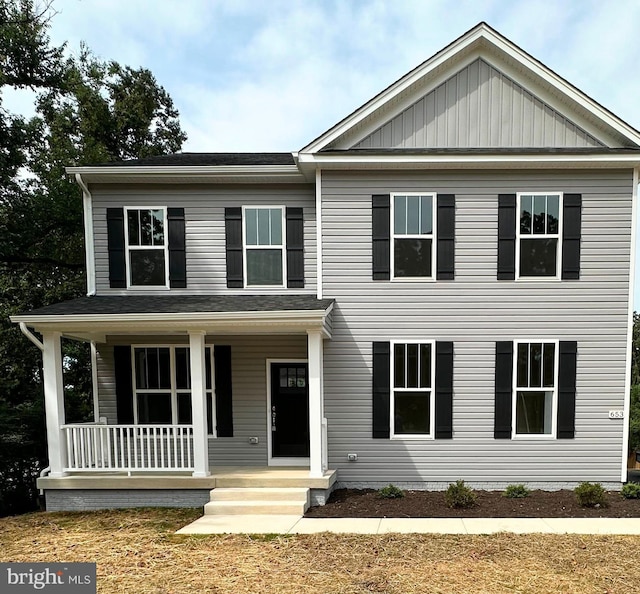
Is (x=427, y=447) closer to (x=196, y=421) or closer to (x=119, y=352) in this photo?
(x=196, y=421)

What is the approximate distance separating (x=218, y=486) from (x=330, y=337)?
10.0ft

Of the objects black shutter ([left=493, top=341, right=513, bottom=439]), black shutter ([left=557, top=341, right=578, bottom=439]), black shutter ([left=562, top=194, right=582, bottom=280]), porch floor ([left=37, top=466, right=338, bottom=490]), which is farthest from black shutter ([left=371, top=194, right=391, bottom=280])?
porch floor ([left=37, top=466, right=338, bottom=490])

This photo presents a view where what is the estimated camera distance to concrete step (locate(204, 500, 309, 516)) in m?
6.29

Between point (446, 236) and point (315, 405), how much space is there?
3.74 meters

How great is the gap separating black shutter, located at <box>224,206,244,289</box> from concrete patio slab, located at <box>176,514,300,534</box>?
3.94 meters

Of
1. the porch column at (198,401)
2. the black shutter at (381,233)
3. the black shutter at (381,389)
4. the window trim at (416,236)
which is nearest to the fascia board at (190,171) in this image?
the black shutter at (381,233)

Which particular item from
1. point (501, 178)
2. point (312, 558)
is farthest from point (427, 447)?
point (501, 178)

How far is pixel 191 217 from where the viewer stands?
26.3ft

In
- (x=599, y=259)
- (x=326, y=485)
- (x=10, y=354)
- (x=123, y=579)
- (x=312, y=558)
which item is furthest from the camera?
(x=10, y=354)

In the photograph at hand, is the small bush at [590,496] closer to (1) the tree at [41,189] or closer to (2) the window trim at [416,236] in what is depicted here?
(2) the window trim at [416,236]

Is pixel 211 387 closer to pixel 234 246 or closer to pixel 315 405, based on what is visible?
pixel 315 405

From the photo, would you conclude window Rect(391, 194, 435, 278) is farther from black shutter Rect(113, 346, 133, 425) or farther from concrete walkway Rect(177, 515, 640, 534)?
black shutter Rect(113, 346, 133, 425)

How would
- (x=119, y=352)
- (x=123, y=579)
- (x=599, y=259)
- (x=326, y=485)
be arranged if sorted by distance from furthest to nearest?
(x=119, y=352)
(x=599, y=259)
(x=326, y=485)
(x=123, y=579)

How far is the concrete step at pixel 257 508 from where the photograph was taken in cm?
629
